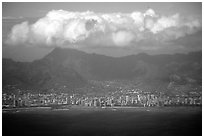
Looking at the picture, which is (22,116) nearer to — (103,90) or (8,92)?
(8,92)

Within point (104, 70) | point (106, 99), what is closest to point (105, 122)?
point (106, 99)

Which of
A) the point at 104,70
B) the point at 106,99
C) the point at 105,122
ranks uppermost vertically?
the point at 104,70

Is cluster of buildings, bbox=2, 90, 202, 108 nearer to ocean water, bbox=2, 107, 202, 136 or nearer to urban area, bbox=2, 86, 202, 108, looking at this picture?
urban area, bbox=2, 86, 202, 108

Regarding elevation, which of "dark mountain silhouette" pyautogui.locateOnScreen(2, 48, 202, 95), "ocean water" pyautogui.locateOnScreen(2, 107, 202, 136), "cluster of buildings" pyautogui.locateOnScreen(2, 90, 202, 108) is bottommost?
"ocean water" pyautogui.locateOnScreen(2, 107, 202, 136)

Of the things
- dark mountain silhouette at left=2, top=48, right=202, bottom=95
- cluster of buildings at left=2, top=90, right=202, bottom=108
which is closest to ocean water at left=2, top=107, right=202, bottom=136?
cluster of buildings at left=2, top=90, right=202, bottom=108

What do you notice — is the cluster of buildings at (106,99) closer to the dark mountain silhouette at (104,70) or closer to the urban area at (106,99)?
the urban area at (106,99)

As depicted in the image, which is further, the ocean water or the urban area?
the urban area

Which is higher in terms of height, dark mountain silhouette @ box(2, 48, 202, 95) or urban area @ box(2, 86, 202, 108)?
dark mountain silhouette @ box(2, 48, 202, 95)

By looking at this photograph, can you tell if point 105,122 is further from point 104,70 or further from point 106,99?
point 104,70

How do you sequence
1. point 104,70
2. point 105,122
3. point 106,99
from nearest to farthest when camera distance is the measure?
point 105,122 < point 104,70 < point 106,99
